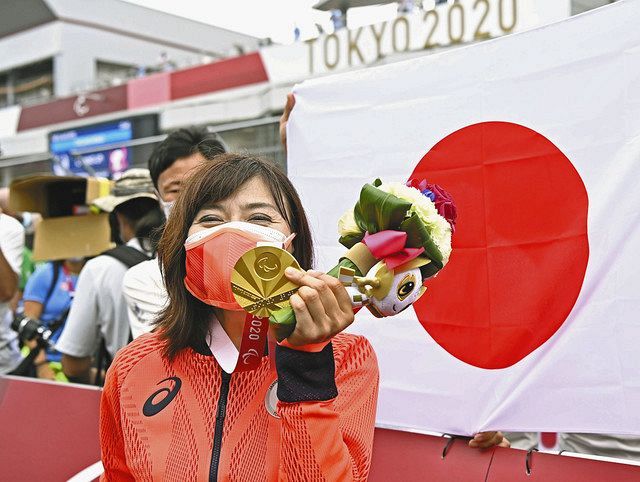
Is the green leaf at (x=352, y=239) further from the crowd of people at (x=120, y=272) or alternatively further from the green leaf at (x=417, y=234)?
the crowd of people at (x=120, y=272)

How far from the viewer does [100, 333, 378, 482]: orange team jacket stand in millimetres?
1330

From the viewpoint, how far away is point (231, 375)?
5.15 ft

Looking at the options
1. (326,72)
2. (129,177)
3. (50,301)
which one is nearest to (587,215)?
(129,177)

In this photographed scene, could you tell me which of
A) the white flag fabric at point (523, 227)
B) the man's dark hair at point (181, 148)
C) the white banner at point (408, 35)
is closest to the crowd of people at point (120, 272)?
the man's dark hair at point (181, 148)

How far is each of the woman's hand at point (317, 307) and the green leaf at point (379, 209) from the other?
158 millimetres

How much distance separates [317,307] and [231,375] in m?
0.41

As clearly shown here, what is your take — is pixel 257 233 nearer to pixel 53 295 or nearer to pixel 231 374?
pixel 231 374

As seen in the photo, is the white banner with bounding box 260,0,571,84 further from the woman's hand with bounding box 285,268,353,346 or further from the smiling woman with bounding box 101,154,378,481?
the woman's hand with bounding box 285,268,353,346

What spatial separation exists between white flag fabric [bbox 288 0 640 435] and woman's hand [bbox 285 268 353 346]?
3.18 ft

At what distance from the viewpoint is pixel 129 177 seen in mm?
3398

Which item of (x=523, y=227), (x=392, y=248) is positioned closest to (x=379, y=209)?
(x=392, y=248)

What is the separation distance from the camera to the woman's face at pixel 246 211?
160 centimetres

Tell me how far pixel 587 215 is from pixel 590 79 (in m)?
0.36

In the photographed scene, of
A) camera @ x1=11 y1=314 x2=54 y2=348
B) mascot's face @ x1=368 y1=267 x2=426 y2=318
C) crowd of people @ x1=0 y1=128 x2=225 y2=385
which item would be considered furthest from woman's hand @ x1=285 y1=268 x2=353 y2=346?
camera @ x1=11 y1=314 x2=54 y2=348
